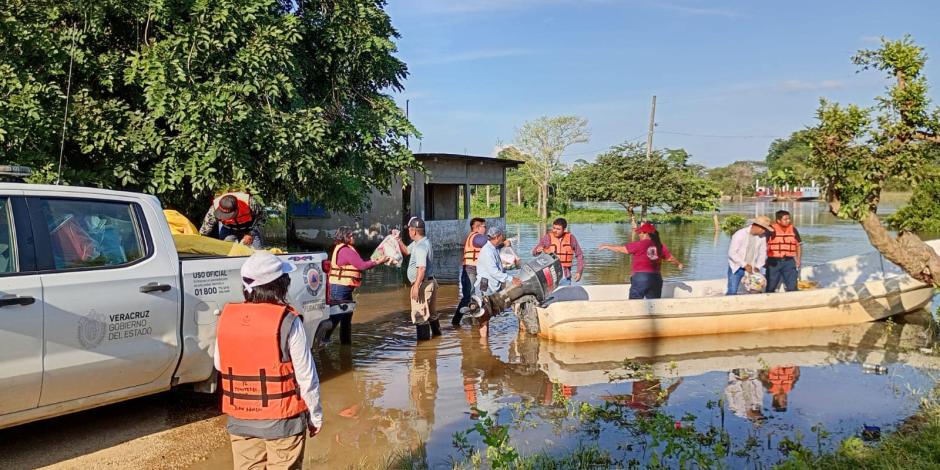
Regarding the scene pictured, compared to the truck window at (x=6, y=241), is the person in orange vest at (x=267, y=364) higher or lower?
lower

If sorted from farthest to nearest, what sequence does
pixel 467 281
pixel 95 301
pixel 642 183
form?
pixel 642 183 < pixel 467 281 < pixel 95 301

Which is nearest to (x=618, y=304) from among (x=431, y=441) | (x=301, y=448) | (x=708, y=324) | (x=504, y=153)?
(x=708, y=324)

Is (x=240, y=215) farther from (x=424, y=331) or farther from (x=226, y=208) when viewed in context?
(x=424, y=331)

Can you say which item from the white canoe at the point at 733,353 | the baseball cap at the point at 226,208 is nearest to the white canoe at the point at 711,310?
the white canoe at the point at 733,353

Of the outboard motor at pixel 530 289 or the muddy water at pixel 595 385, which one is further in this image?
the outboard motor at pixel 530 289

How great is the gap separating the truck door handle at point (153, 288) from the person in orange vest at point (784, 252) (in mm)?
9076

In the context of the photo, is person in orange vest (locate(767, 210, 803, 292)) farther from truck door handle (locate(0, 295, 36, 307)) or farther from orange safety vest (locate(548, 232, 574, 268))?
truck door handle (locate(0, 295, 36, 307))

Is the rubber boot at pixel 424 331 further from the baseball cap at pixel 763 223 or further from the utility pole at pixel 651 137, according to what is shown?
the utility pole at pixel 651 137

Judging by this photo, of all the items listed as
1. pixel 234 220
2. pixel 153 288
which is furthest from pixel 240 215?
pixel 153 288

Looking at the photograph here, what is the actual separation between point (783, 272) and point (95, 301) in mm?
9888

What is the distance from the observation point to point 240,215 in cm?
807

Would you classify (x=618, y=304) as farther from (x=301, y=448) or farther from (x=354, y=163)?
(x=301, y=448)

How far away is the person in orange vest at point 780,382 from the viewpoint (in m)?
6.86

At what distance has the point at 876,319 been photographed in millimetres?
11070
